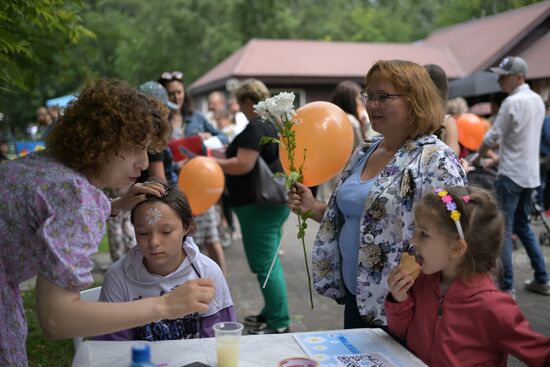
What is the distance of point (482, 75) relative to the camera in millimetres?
13930

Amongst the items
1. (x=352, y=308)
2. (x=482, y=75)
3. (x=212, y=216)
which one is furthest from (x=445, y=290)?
(x=482, y=75)

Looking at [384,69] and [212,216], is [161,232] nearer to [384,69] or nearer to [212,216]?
[384,69]

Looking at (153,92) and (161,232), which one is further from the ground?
(153,92)

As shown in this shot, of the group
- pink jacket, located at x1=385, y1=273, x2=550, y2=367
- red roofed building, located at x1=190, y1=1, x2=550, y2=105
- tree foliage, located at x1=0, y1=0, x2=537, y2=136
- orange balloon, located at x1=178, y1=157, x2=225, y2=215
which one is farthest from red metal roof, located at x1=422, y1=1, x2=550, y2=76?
pink jacket, located at x1=385, y1=273, x2=550, y2=367

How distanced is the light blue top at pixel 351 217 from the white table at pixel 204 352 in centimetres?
54

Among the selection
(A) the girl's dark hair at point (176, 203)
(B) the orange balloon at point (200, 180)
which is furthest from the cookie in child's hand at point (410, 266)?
(B) the orange balloon at point (200, 180)

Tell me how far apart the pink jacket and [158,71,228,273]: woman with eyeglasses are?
3.27 meters

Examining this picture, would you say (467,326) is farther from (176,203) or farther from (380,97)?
(176,203)

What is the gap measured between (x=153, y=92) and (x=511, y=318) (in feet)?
11.0

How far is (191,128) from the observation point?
5555 mm

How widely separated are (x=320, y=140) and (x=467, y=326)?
1459mm

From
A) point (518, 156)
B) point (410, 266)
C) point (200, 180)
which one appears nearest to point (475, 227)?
point (410, 266)

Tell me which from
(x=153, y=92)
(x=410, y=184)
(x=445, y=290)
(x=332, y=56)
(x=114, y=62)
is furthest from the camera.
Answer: (x=114, y=62)

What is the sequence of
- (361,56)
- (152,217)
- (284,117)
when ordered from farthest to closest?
(361,56) → (284,117) → (152,217)
